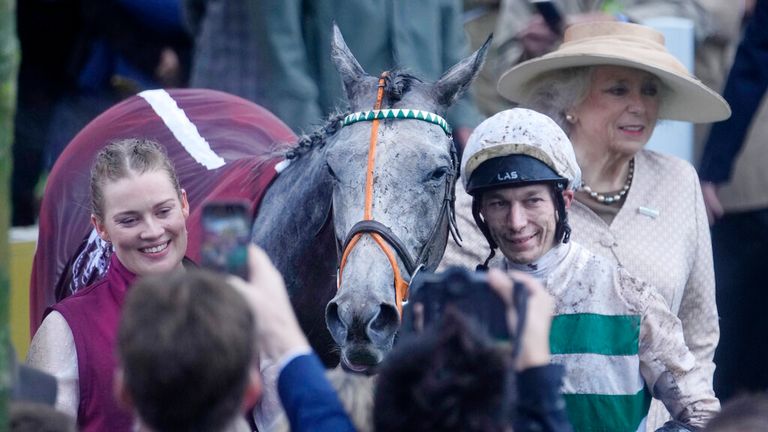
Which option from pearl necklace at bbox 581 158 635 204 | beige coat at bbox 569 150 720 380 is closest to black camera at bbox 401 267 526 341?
beige coat at bbox 569 150 720 380

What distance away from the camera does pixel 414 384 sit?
2305 mm

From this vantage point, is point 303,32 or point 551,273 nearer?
point 551,273

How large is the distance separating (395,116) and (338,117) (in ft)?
1.01

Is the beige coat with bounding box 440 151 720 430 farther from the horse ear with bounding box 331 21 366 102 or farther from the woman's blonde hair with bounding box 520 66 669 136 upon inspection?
the horse ear with bounding box 331 21 366 102

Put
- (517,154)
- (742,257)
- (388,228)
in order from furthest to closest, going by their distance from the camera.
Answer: (742,257)
(388,228)
(517,154)

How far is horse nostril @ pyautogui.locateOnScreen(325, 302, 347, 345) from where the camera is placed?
3684mm

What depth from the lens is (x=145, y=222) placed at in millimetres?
3592

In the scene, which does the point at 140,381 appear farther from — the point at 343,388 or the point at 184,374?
the point at 343,388

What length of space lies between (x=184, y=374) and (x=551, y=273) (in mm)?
1703

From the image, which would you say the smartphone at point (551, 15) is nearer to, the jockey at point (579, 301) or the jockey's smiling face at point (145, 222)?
the jockey at point (579, 301)

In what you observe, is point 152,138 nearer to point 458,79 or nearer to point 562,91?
point 458,79

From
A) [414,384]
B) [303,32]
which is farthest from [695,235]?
[414,384]

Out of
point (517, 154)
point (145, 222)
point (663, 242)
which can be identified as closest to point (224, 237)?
point (145, 222)

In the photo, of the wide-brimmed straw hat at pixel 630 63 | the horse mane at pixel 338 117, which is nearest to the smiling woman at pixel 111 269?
the horse mane at pixel 338 117
